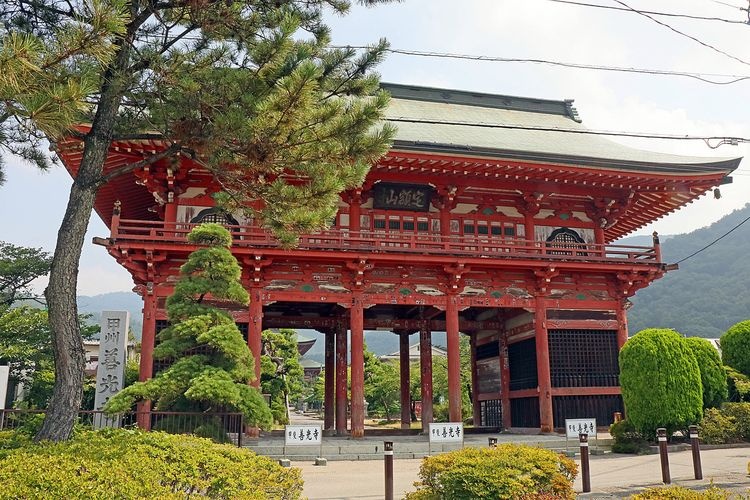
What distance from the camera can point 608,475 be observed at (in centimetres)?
1162

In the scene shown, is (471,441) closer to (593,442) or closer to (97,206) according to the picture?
(593,442)

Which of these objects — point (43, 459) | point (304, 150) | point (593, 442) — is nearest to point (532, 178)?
point (593, 442)

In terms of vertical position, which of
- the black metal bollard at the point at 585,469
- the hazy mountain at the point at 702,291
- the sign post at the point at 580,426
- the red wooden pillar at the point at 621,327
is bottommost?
the black metal bollard at the point at 585,469

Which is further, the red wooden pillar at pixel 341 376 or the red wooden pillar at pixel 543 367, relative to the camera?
the red wooden pillar at pixel 341 376

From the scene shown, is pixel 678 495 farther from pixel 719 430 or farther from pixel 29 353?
pixel 29 353

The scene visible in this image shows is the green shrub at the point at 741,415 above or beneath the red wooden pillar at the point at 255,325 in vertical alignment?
beneath

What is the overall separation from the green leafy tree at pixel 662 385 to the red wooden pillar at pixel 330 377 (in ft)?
37.9

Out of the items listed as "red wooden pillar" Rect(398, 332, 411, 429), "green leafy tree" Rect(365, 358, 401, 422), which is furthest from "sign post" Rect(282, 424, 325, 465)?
"green leafy tree" Rect(365, 358, 401, 422)

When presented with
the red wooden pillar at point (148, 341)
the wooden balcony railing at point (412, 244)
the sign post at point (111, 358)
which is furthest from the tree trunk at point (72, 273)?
the sign post at point (111, 358)

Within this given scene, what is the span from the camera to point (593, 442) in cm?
1659

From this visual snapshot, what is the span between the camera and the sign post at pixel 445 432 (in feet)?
48.8

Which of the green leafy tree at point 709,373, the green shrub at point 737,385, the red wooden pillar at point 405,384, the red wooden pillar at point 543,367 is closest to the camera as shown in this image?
the green leafy tree at point 709,373

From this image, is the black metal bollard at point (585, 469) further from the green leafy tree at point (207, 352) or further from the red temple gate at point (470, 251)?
the red temple gate at point (470, 251)

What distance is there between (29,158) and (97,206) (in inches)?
506
